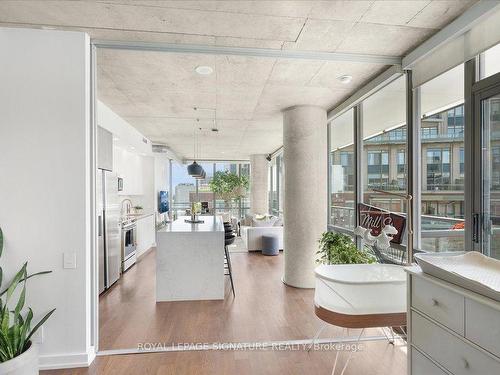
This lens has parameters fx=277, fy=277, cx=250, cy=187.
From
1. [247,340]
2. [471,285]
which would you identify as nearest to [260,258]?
[247,340]

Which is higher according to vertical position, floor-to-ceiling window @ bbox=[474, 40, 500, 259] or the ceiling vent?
the ceiling vent

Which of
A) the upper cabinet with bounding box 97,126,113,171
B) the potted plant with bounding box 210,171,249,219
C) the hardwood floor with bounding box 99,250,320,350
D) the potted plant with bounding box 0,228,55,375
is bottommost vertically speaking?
the hardwood floor with bounding box 99,250,320,350

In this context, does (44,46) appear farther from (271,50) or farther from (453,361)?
(453,361)

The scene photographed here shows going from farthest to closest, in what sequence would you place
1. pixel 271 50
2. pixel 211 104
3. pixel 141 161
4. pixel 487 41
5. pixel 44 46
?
pixel 141 161 < pixel 211 104 < pixel 271 50 < pixel 44 46 < pixel 487 41

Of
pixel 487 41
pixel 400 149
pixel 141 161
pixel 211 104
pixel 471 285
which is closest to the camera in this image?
pixel 471 285

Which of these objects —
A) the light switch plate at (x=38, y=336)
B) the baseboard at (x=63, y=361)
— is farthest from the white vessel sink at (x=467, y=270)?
the light switch plate at (x=38, y=336)

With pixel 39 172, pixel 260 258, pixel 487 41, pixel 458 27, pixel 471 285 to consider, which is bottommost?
pixel 260 258

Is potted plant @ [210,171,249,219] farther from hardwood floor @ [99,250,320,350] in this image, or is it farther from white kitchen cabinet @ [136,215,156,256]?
hardwood floor @ [99,250,320,350]

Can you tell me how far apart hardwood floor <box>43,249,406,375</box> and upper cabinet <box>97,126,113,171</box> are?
6.12ft

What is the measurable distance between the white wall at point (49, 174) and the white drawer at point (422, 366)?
2488mm

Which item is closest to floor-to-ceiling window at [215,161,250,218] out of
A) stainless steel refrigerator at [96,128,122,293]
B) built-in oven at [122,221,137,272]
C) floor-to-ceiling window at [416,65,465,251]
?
built-in oven at [122,221,137,272]

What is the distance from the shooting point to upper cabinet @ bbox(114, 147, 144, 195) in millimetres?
→ 5623

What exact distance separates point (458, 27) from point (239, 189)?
28.8 ft

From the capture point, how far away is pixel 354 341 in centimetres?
271
